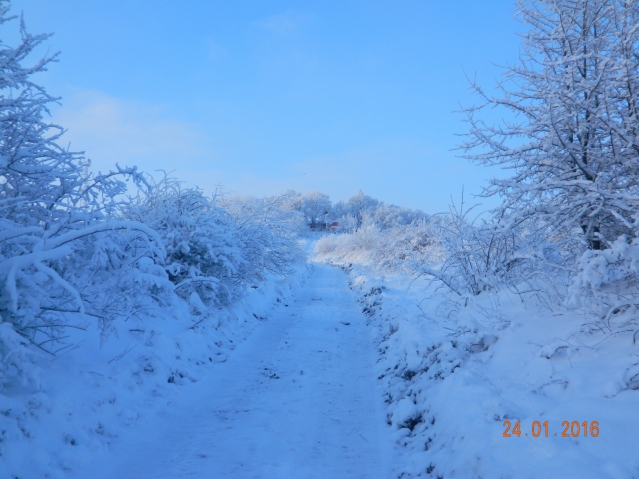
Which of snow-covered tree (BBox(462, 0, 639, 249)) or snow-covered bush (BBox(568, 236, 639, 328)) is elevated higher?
snow-covered tree (BBox(462, 0, 639, 249))

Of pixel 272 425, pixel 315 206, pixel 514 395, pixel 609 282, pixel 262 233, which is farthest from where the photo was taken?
pixel 315 206

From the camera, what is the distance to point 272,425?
4859 mm

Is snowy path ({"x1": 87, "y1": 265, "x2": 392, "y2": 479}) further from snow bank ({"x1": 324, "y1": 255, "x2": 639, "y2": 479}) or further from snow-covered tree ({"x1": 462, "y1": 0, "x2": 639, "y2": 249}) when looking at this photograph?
snow-covered tree ({"x1": 462, "y1": 0, "x2": 639, "y2": 249})

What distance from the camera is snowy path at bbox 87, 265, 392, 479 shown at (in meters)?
3.98

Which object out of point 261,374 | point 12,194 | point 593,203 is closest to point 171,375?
point 261,374

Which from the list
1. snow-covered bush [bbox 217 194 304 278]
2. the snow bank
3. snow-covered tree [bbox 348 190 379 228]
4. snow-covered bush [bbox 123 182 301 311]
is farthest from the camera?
snow-covered tree [bbox 348 190 379 228]

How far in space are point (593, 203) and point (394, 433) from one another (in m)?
4.00

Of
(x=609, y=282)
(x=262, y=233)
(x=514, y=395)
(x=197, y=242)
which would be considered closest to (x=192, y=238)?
(x=197, y=242)

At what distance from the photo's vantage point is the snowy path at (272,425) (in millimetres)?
3982

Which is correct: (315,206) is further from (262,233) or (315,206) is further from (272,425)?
(272,425)

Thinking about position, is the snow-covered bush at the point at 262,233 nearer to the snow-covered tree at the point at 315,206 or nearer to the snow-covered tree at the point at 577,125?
the snow-covered tree at the point at 577,125

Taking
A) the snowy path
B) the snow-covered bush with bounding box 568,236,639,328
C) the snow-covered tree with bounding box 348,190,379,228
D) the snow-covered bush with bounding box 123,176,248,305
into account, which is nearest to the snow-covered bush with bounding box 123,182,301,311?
the snow-covered bush with bounding box 123,176,248,305

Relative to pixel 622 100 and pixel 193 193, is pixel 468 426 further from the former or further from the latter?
pixel 193 193

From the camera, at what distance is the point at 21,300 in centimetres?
367
